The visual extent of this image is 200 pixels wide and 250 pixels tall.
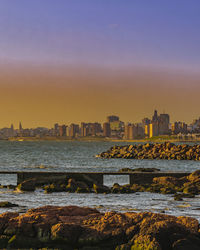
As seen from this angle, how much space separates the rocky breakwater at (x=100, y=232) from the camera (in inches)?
473

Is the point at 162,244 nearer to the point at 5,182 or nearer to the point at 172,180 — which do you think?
the point at 172,180

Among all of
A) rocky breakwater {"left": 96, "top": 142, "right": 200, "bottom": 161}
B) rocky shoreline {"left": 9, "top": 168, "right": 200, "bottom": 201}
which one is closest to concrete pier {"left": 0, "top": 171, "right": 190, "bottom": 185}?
rocky shoreline {"left": 9, "top": 168, "right": 200, "bottom": 201}

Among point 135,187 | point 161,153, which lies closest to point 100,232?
point 135,187

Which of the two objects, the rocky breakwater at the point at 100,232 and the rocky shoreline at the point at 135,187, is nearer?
the rocky breakwater at the point at 100,232

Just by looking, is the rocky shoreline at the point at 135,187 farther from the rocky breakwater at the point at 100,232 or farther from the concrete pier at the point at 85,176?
the rocky breakwater at the point at 100,232

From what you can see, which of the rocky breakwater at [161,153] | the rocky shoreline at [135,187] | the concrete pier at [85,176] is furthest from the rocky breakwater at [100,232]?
the rocky breakwater at [161,153]

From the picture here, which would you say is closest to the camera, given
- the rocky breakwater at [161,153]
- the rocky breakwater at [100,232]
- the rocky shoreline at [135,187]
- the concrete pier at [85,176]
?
the rocky breakwater at [100,232]

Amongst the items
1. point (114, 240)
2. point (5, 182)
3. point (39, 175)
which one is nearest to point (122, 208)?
point (114, 240)

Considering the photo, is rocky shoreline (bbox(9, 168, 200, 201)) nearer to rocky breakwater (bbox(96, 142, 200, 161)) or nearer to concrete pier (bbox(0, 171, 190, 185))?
concrete pier (bbox(0, 171, 190, 185))

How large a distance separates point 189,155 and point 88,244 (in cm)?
7585

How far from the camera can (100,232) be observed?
1254 cm

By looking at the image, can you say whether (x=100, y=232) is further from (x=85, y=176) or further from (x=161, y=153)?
(x=161, y=153)

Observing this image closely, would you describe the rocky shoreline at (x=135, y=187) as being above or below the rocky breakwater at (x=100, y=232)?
below

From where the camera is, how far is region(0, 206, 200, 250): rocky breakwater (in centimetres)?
1202
